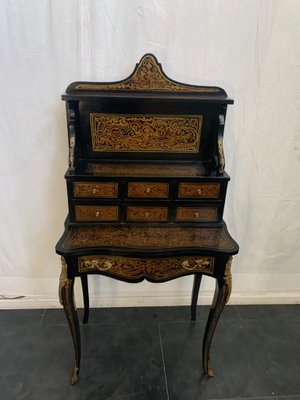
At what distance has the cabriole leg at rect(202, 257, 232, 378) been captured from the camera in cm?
130

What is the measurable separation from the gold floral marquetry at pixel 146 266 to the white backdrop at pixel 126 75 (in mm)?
A: 560

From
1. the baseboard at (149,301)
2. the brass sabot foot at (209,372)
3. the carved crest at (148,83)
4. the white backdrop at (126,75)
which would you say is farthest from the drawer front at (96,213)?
the brass sabot foot at (209,372)

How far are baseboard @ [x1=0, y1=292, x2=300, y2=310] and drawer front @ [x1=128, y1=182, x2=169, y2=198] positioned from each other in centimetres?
93

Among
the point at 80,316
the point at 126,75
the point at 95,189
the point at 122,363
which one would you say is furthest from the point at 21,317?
the point at 126,75

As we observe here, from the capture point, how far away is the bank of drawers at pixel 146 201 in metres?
1.31

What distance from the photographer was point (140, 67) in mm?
1345

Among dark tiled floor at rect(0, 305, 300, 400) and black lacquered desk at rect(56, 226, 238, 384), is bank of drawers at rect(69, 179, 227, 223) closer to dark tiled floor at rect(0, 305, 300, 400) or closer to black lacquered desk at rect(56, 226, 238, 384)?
black lacquered desk at rect(56, 226, 238, 384)

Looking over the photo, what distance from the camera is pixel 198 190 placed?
1337 mm

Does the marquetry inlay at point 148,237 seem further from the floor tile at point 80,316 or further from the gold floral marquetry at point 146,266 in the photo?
the floor tile at point 80,316

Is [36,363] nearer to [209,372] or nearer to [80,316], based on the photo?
[80,316]

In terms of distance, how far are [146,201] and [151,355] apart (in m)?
0.93

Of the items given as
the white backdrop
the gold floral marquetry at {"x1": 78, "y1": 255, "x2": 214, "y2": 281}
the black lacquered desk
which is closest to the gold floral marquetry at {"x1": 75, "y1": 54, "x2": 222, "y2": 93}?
the white backdrop

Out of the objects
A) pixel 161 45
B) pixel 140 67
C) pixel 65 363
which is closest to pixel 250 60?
pixel 161 45

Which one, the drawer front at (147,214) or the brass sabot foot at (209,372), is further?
the brass sabot foot at (209,372)
